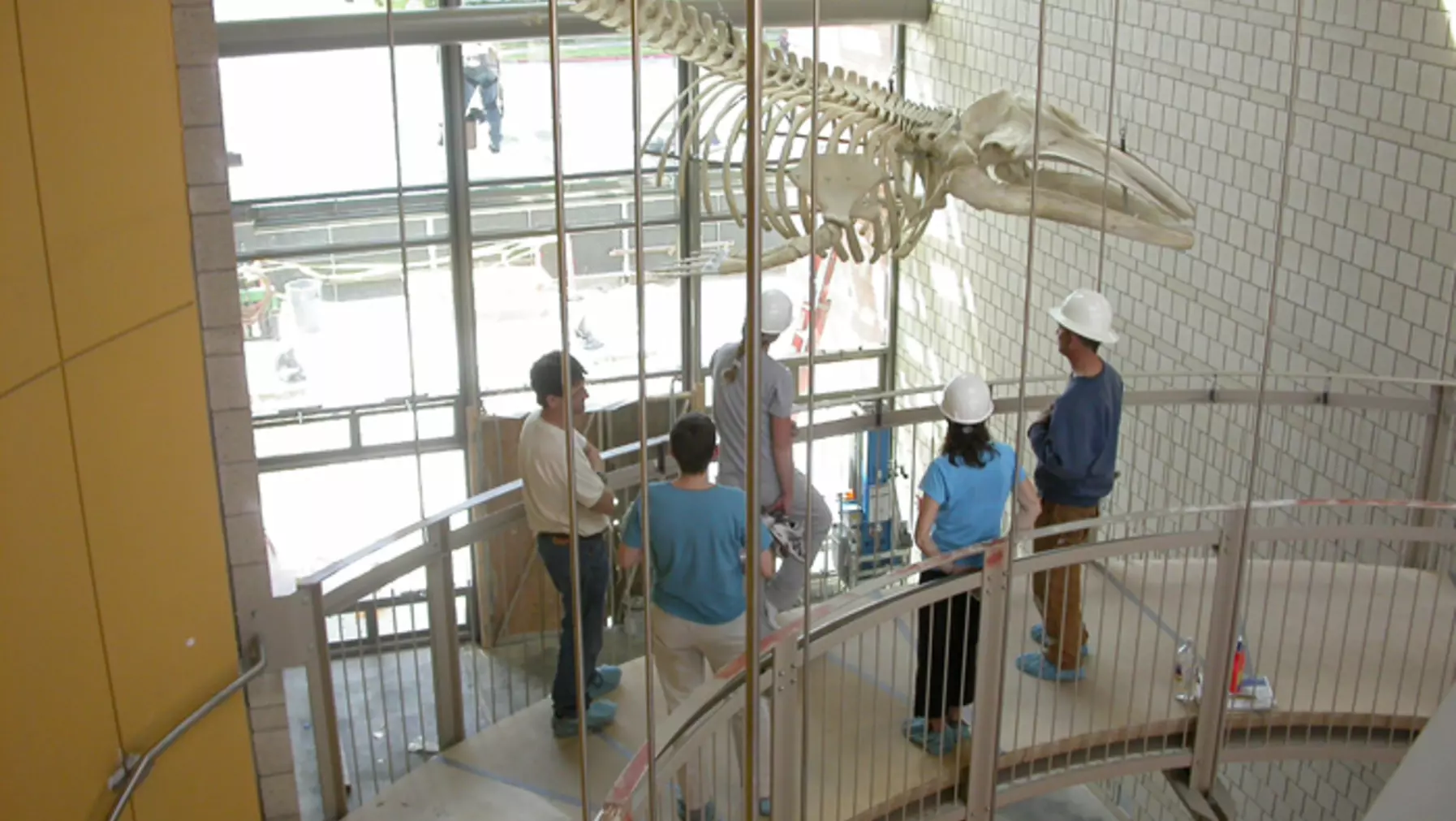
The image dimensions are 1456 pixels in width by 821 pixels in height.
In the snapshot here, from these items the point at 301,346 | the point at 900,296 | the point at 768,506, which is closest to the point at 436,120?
the point at 301,346

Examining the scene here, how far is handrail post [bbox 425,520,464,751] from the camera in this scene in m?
4.27

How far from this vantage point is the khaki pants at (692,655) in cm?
375

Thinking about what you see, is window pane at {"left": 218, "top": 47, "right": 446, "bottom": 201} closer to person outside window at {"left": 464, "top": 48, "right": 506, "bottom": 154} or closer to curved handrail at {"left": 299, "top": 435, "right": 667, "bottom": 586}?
person outside window at {"left": 464, "top": 48, "right": 506, "bottom": 154}

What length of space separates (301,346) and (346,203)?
3.35 feet

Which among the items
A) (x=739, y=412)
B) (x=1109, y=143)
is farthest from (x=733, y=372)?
(x=1109, y=143)

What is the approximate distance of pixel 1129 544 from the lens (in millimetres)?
4027

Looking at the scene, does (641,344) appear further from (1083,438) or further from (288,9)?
(288,9)

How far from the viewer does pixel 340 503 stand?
9695 millimetres

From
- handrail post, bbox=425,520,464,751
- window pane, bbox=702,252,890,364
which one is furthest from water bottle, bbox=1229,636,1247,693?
window pane, bbox=702,252,890,364

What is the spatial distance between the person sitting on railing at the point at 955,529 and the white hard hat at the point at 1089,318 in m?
0.47

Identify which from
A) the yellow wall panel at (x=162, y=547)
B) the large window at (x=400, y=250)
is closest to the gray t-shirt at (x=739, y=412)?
the yellow wall panel at (x=162, y=547)

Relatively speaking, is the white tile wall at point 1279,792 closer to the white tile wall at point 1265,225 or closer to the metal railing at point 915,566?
the metal railing at point 915,566

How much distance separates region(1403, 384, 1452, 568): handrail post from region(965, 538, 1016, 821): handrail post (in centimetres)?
218

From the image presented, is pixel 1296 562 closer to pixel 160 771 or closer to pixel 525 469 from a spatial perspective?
pixel 525 469
